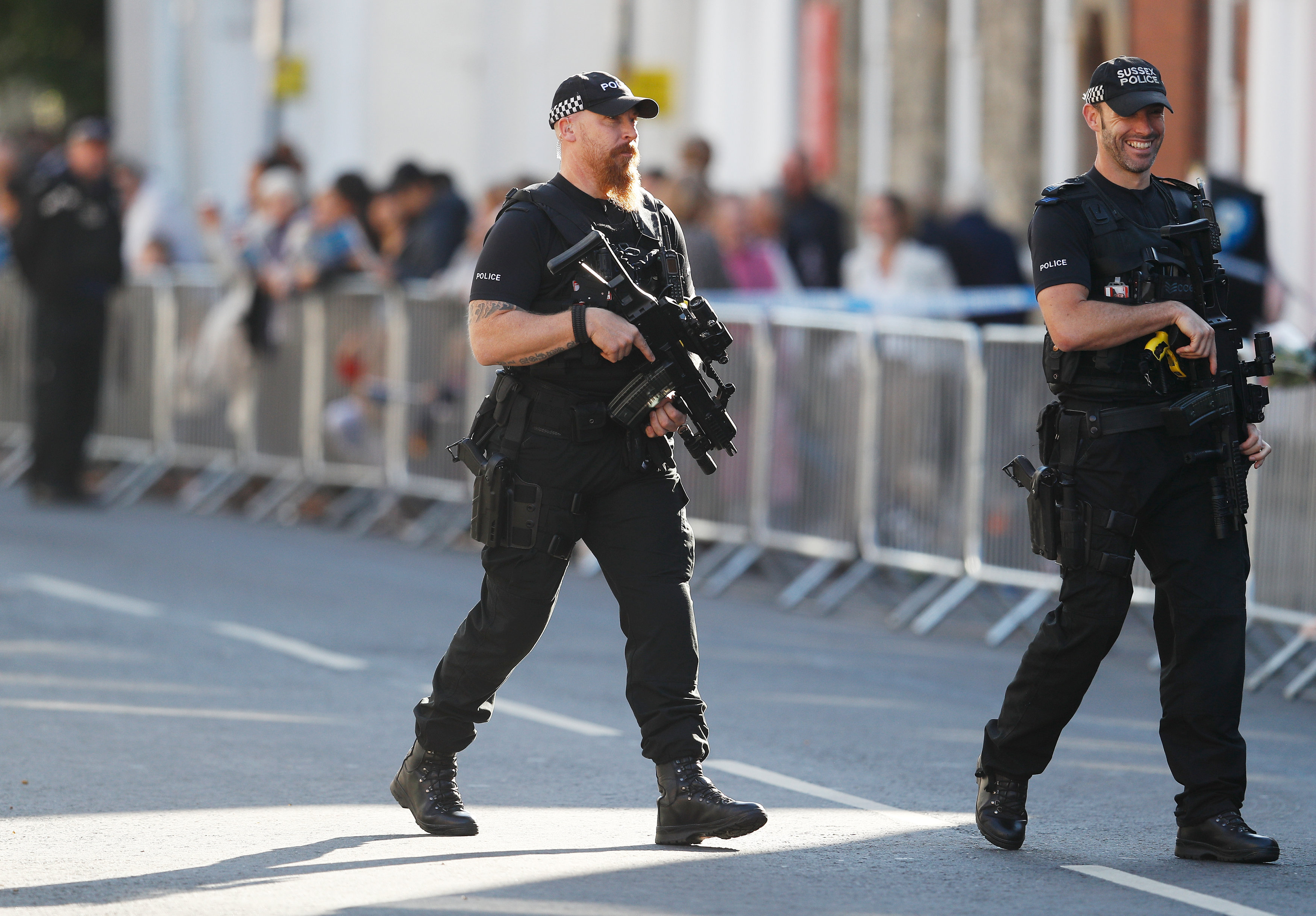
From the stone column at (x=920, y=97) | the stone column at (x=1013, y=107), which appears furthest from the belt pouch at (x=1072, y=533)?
the stone column at (x=920, y=97)

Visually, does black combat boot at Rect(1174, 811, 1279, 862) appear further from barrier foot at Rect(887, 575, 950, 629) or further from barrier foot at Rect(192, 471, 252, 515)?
barrier foot at Rect(192, 471, 252, 515)

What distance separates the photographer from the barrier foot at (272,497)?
1520cm

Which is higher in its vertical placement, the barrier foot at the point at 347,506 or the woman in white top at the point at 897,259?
the woman in white top at the point at 897,259

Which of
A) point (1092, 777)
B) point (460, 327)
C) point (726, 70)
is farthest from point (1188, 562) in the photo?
point (726, 70)

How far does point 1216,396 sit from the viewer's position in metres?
6.29

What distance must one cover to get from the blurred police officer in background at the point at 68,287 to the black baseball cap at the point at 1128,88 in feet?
33.3

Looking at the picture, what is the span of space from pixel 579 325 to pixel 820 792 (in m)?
2.01

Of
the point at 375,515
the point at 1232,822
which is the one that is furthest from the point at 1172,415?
the point at 375,515

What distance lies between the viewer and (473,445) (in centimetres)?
639

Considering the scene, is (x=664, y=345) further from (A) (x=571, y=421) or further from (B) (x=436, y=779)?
(B) (x=436, y=779)

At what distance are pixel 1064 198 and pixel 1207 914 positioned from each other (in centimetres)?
193

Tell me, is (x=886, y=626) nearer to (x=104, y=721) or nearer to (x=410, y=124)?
(x=104, y=721)

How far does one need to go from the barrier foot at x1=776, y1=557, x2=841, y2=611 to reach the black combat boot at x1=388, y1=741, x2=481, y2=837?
528 centimetres

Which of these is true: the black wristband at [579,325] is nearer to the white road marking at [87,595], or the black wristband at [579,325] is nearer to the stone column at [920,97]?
the white road marking at [87,595]
